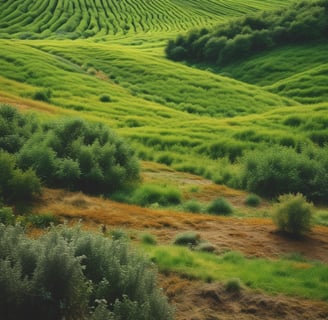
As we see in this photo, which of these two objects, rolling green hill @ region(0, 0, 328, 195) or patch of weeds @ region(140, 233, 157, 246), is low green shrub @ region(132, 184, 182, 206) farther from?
patch of weeds @ region(140, 233, 157, 246)

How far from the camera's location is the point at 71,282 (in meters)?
7.70

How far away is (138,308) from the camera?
7.94 meters

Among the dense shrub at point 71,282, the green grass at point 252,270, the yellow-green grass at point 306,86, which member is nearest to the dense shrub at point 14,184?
the green grass at point 252,270

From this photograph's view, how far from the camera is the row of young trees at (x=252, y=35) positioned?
73.9 m

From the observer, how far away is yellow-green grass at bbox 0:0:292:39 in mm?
99000

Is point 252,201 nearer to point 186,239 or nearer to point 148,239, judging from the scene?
point 186,239

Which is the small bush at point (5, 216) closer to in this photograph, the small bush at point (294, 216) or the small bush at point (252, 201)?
the small bush at point (294, 216)

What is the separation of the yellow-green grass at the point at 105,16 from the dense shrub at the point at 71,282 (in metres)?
86.7

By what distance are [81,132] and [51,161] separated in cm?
373

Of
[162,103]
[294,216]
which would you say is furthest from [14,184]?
[162,103]

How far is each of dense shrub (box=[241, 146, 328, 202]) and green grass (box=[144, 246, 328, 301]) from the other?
420 inches

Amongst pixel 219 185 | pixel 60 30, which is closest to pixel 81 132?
pixel 219 185

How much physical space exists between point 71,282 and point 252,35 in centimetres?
7216

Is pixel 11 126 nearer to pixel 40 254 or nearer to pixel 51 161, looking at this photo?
pixel 51 161
